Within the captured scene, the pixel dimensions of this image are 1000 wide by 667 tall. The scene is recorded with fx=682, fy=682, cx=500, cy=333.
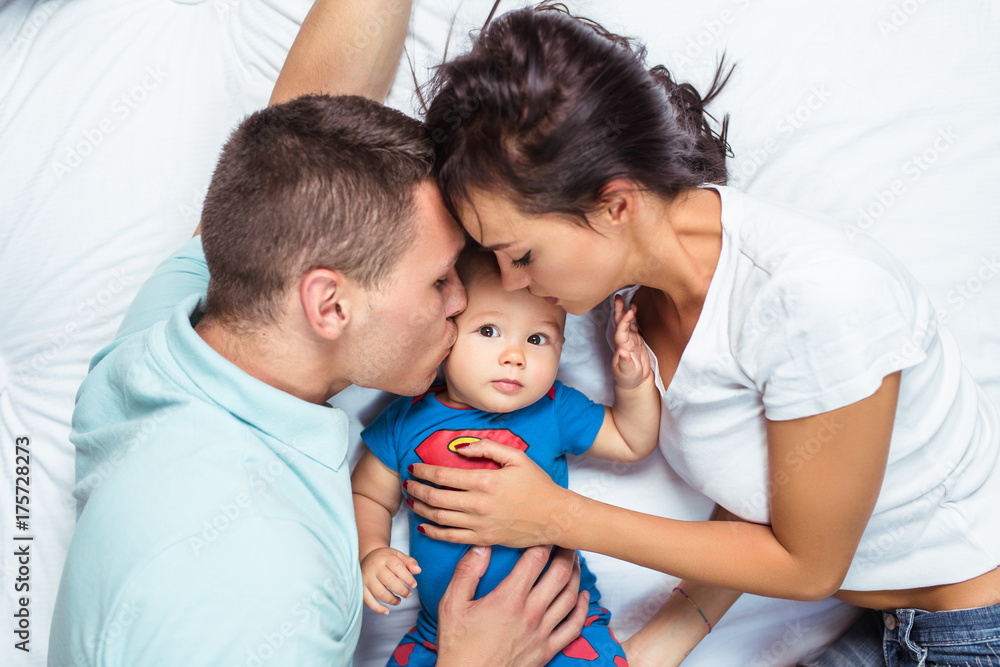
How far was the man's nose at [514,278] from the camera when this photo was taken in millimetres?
1252

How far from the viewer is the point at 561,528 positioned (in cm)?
133

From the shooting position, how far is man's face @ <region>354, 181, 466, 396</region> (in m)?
1.21

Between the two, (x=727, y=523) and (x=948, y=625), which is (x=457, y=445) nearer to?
A: (x=727, y=523)

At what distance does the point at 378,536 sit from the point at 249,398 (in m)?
0.48

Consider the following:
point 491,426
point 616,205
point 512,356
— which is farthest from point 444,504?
point 616,205

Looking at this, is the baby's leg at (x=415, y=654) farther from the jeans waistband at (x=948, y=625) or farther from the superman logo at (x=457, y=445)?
the jeans waistband at (x=948, y=625)

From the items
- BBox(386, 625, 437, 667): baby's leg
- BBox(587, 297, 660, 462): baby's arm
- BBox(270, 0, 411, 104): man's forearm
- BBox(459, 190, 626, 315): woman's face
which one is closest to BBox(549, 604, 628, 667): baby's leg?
BBox(386, 625, 437, 667): baby's leg

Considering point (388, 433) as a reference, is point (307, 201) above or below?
above

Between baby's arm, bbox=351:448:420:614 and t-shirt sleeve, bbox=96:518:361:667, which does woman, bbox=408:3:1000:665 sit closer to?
baby's arm, bbox=351:448:420:614

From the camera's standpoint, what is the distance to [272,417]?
1.20 metres

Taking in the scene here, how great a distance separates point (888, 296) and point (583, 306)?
0.51 m

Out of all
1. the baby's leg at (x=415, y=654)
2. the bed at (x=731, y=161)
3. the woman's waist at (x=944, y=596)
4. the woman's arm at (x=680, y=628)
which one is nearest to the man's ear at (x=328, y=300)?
the bed at (x=731, y=161)

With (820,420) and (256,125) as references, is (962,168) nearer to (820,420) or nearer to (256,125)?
(820,420)

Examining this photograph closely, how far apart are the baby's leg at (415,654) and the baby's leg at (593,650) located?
257mm
